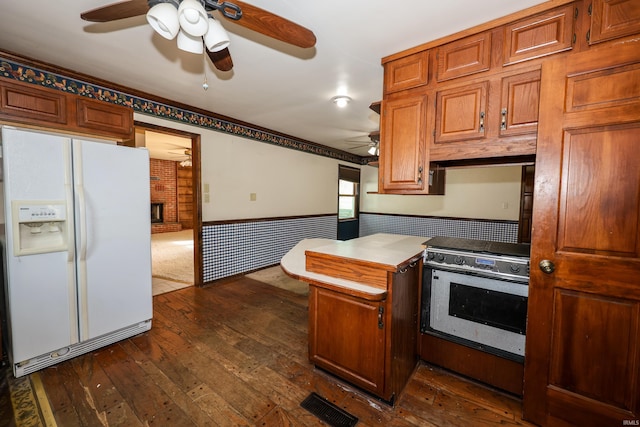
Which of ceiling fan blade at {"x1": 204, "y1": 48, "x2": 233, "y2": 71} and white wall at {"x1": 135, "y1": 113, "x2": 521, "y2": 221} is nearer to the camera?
ceiling fan blade at {"x1": 204, "y1": 48, "x2": 233, "y2": 71}

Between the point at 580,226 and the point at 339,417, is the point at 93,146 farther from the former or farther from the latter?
the point at 580,226

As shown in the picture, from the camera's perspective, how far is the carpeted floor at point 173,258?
4078mm

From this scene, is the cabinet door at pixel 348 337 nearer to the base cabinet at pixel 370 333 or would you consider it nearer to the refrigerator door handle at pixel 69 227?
the base cabinet at pixel 370 333

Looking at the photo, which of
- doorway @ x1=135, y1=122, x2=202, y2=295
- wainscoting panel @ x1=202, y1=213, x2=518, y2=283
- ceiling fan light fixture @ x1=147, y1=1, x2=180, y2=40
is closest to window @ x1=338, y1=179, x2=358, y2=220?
wainscoting panel @ x1=202, y1=213, x2=518, y2=283

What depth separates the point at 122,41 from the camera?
1.93 meters

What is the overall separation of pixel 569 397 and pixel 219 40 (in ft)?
8.83

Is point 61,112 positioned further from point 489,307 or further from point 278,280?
point 489,307

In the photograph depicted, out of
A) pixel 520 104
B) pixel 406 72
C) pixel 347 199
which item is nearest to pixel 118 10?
pixel 406 72

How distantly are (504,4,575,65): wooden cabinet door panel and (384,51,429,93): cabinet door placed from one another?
490 millimetres

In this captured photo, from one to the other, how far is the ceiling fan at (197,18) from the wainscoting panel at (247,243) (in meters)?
2.59

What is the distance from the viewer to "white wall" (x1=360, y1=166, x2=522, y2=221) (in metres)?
4.59

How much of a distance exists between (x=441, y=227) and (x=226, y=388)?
482 centimetres

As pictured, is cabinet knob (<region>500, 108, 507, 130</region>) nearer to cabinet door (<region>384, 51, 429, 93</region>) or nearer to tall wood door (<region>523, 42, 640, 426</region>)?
tall wood door (<region>523, 42, 640, 426</region>)

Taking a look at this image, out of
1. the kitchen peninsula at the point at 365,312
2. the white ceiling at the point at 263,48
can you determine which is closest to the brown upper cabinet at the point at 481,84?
the white ceiling at the point at 263,48
